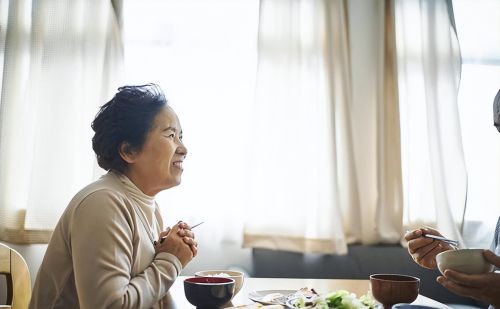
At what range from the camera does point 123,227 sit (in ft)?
3.88

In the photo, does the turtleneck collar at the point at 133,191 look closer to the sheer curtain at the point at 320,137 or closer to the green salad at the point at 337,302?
the green salad at the point at 337,302

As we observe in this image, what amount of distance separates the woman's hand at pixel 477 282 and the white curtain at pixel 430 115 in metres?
1.85

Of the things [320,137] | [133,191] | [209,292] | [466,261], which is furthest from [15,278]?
[320,137]

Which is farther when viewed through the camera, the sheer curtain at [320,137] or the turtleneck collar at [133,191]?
the sheer curtain at [320,137]

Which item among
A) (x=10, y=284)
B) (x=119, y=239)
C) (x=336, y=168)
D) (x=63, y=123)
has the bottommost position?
(x=10, y=284)

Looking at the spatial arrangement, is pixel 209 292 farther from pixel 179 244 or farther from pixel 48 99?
pixel 48 99

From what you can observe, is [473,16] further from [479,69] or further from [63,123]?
[63,123]

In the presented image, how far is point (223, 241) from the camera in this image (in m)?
2.91

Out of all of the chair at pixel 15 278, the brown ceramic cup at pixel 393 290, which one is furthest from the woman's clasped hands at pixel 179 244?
the chair at pixel 15 278

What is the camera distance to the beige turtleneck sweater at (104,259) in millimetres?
1100

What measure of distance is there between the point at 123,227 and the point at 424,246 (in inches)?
38.3

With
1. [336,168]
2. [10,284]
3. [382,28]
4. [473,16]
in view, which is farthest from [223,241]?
[473,16]

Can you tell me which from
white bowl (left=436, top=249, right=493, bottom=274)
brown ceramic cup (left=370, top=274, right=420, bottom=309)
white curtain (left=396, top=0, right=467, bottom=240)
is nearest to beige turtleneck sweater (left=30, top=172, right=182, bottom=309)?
brown ceramic cup (left=370, top=274, right=420, bottom=309)

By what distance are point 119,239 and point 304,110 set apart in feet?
6.55
